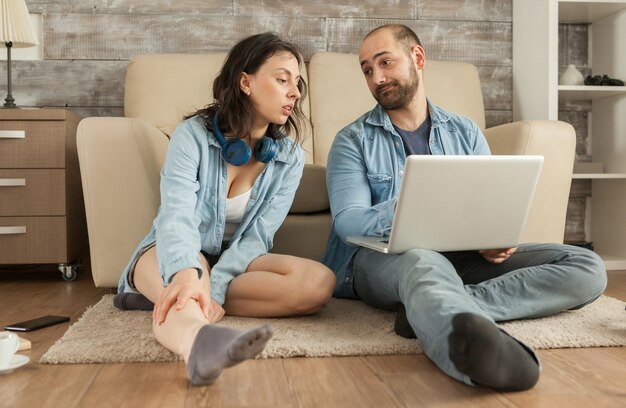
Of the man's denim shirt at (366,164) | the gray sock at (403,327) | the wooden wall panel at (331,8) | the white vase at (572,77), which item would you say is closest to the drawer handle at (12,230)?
the man's denim shirt at (366,164)

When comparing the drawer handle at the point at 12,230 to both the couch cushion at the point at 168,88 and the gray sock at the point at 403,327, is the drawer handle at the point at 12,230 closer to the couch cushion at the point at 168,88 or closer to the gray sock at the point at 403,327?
the couch cushion at the point at 168,88

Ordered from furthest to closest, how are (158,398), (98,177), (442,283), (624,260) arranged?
1. (624,260)
2. (98,177)
3. (442,283)
4. (158,398)

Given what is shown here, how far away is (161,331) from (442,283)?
1.77 feet

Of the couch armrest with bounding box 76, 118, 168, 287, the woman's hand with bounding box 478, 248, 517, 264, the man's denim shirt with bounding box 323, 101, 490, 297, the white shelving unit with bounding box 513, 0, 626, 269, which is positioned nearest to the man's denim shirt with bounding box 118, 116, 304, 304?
the man's denim shirt with bounding box 323, 101, 490, 297

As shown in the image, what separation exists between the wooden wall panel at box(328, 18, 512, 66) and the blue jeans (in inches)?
65.9

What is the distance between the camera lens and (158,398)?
1.16 meters

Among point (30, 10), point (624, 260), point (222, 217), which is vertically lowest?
point (624, 260)

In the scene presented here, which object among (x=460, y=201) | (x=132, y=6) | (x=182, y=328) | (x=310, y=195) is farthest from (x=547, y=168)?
(x=132, y=6)

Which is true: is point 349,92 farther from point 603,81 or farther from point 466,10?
point 603,81

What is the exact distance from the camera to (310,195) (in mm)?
2320

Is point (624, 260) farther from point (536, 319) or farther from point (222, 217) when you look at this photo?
point (222, 217)

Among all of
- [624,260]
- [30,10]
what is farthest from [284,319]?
[30,10]

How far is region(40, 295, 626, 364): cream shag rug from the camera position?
1.43 meters

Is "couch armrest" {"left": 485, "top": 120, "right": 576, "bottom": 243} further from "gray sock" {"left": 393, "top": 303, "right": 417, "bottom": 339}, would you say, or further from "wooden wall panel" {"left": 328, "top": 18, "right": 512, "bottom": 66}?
"wooden wall panel" {"left": 328, "top": 18, "right": 512, "bottom": 66}
